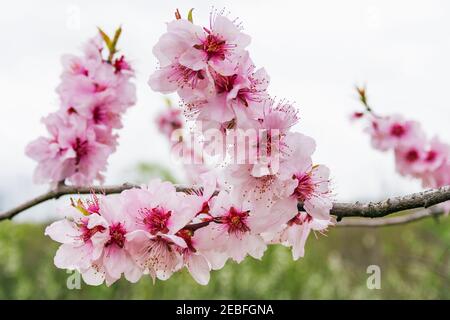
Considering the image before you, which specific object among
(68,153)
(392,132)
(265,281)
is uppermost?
(392,132)

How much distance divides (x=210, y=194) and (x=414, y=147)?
1.89 metres

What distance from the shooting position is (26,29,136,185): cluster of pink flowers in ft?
6.82

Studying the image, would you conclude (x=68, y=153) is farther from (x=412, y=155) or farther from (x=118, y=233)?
(x=412, y=155)

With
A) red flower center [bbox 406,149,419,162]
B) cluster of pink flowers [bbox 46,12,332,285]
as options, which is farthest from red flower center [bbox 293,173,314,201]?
red flower center [bbox 406,149,419,162]

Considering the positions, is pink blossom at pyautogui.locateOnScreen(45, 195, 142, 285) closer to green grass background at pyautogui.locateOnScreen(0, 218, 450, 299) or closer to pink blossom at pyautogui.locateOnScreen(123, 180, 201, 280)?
pink blossom at pyautogui.locateOnScreen(123, 180, 201, 280)

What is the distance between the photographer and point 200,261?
141 centimetres

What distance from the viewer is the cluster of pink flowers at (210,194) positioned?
1247mm

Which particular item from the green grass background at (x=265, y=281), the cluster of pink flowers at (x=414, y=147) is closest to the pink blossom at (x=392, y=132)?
the cluster of pink flowers at (x=414, y=147)

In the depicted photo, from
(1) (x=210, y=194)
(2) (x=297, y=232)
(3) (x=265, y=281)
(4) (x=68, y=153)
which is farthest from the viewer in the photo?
(3) (x=265, y=281)

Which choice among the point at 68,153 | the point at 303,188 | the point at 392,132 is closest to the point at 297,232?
the point at 303,188

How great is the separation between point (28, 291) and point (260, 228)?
151 inches

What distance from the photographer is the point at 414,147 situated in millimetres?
2963

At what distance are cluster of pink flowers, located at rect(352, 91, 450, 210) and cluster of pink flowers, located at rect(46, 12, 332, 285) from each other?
167cm
